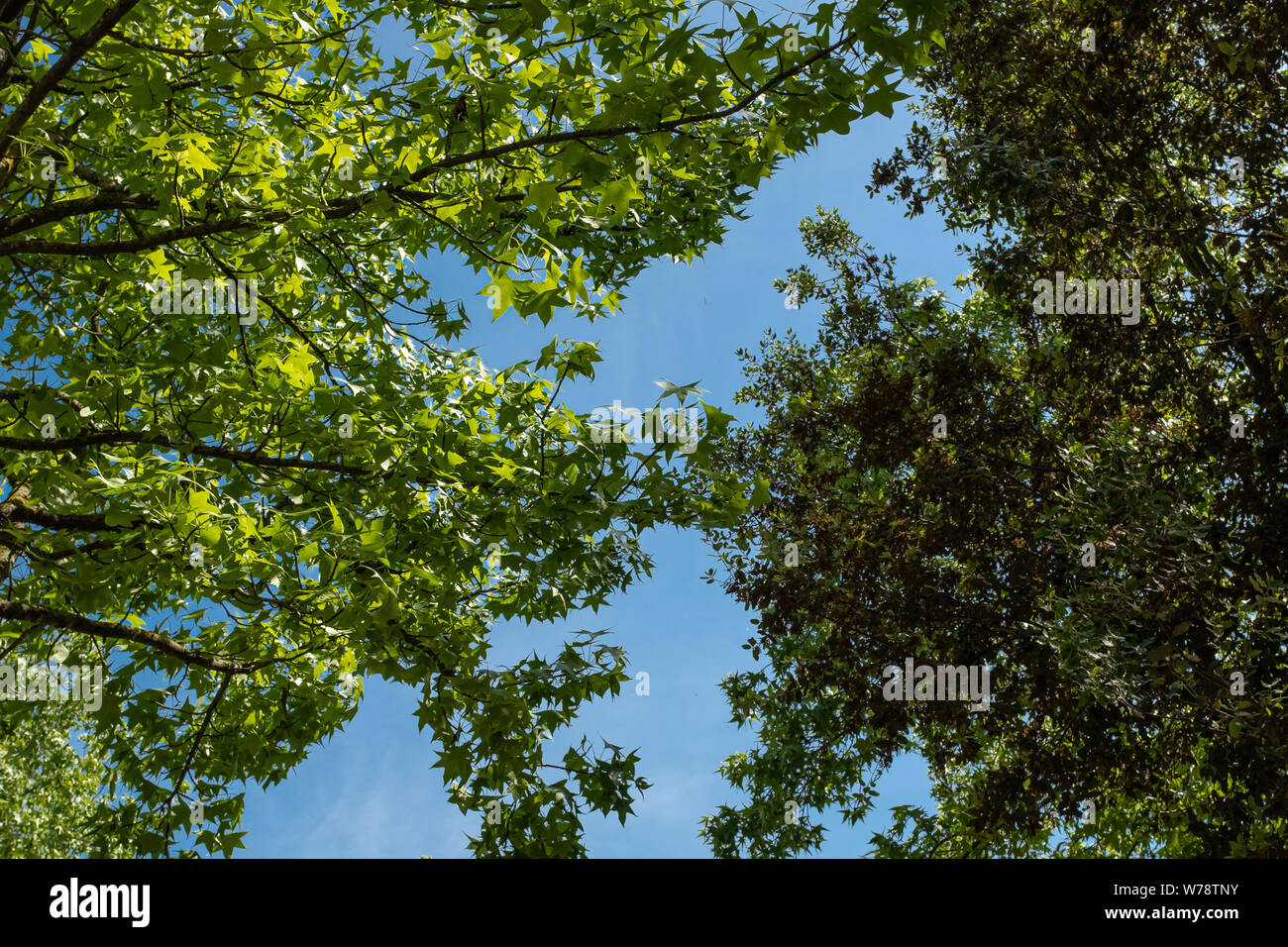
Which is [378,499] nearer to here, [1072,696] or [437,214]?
[437,214]

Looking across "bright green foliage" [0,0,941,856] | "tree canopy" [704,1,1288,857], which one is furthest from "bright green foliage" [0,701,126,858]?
"tree canopy" [704,1,1288,857]

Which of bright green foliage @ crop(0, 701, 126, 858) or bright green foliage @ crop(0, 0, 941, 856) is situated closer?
bright green foliage @ crop(0, 0, 941, 856)

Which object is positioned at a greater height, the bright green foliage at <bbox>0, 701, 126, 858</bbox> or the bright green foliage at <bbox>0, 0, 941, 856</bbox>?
the bright green foliage at <bbox>0, 0, 941, 856</bbox>

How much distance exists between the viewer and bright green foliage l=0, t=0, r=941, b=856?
4.37 meters

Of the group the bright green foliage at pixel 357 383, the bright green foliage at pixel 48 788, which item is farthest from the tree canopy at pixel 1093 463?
the bright green foliage at pixel 48 788

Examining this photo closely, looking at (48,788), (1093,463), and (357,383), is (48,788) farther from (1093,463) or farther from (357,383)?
(1093,463)

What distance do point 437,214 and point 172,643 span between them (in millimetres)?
4016

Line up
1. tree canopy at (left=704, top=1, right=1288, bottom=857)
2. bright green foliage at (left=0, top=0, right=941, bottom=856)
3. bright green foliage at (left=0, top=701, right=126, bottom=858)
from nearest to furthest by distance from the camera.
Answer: bright green foliage at (left=0, top=0, right=941, bottom=856) < tree canopy at (left=704, top=1, right=1288, bottom=857) < bright green foliage at (left=0, top=701, right=126, bottom=858)

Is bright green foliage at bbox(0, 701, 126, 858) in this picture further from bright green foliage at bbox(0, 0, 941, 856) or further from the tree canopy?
the tree canopy

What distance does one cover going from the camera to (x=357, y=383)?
5965mm

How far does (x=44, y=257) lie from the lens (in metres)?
7.95

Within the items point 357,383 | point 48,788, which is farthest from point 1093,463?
point 48,788

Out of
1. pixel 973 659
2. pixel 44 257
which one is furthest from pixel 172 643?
pixel 973 659
